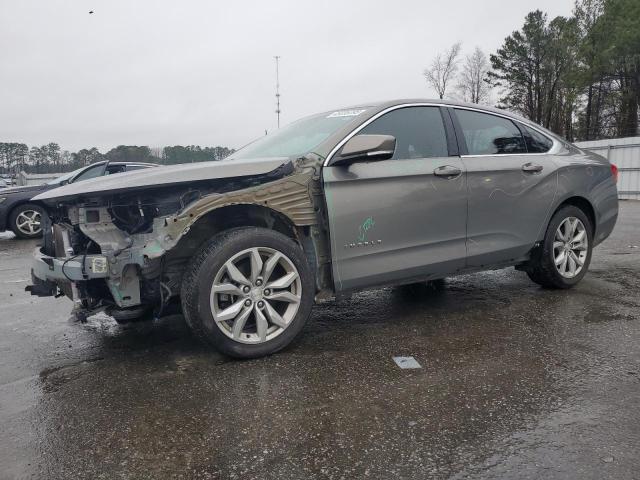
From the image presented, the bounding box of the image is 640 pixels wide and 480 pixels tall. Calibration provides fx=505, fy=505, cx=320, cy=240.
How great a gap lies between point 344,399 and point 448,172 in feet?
6.34

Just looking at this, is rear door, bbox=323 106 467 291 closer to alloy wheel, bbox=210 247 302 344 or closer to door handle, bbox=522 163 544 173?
alloy wheel, bbox=210 247 302 344

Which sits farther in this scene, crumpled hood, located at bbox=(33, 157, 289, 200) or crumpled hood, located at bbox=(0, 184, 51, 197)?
crumpled hood, located at bbox=(0, 184, 51, 197)

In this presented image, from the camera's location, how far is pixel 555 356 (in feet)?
10.3

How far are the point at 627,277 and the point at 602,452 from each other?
3819mm

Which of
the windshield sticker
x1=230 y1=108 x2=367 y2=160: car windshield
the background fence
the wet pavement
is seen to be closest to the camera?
the wet pavement

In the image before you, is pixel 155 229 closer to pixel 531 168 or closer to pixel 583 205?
pixel 531 168

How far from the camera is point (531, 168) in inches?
168

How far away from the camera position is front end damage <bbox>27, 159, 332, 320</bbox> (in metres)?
2.92

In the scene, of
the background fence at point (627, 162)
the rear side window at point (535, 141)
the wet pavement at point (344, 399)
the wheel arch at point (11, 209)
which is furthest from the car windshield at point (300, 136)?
the background fence at point (627, 162)

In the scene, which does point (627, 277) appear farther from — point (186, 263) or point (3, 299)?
point (3, 299)

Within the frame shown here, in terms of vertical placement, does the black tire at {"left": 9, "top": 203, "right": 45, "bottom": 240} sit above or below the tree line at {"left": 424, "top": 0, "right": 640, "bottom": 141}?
below

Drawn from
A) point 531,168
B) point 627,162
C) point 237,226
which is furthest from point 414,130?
point 627,162

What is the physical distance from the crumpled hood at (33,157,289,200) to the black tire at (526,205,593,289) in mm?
2589

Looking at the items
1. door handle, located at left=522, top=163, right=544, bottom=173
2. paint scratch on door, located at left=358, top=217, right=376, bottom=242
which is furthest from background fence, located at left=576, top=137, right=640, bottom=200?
paint scratch on door, located at left=358, top=217, right=376, bottom=242
